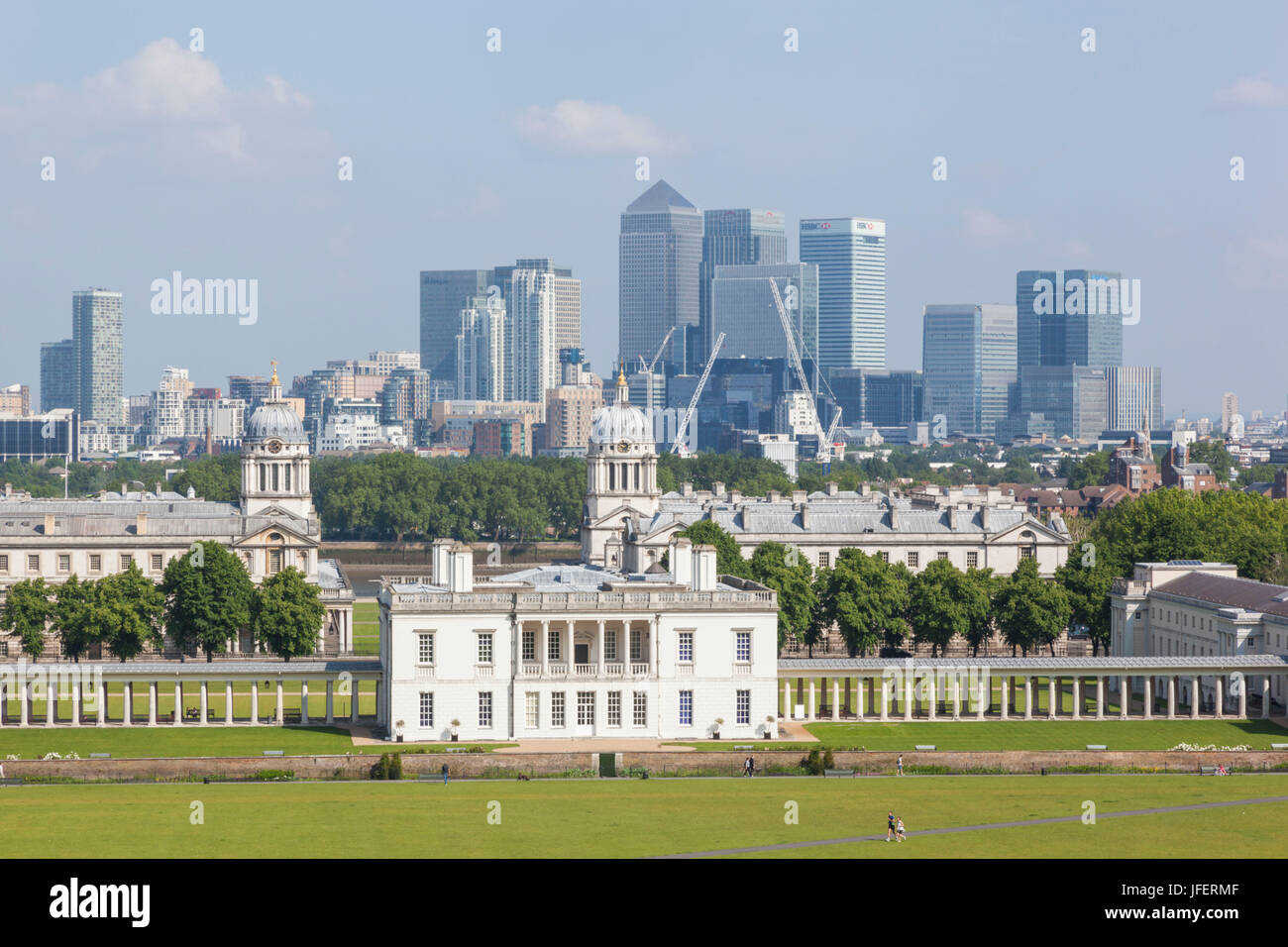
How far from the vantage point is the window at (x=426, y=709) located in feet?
296

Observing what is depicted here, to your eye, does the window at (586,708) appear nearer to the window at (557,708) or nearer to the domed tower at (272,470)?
the window at (557,708)

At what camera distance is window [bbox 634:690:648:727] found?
90875 mm

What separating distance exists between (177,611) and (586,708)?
28.2 m

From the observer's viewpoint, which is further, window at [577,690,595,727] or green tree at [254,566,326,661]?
green tree at [254,566,326,661]

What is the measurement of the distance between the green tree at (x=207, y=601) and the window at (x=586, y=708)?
25546mm

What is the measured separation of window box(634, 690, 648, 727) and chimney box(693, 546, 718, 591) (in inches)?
211

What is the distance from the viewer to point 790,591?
114938 millimetres

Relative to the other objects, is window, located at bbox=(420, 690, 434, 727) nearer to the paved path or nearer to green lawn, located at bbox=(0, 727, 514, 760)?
green lawn, located at bbox=(0, 727, 514, 760)

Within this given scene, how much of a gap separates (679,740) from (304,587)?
1096 inches

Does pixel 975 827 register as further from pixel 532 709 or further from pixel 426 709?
pixel 426 709

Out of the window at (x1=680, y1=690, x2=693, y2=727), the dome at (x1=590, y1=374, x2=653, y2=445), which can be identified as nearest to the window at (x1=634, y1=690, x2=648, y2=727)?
the window at (x1=680, y1=690, x2=693, y2=727)
